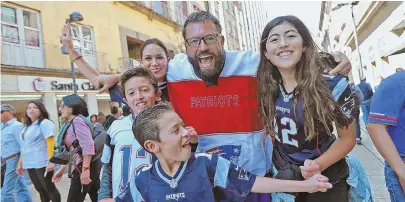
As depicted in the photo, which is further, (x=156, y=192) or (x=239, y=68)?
(x=239, y=68)

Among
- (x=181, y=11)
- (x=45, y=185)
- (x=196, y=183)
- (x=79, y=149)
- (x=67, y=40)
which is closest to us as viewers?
(x=196, y=183)

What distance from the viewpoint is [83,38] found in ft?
48.6

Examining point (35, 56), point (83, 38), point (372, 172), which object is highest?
point (83, 38)

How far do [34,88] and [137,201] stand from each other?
39.7 ft

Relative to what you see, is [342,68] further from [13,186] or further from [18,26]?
[18,26]

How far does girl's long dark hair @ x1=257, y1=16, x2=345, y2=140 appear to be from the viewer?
159 cm

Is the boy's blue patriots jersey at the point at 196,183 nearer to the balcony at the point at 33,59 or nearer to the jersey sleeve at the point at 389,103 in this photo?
the jersey sleeve at the point at 389,103

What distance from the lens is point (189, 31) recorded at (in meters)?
2.06

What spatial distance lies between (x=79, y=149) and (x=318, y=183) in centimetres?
327

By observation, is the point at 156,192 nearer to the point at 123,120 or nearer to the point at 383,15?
the point at 123,120

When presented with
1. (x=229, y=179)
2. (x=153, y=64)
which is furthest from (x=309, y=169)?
(x=153, y=64)

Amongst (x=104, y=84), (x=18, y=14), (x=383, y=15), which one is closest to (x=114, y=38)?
(x=18, y=14)

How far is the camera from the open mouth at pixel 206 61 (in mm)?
2012

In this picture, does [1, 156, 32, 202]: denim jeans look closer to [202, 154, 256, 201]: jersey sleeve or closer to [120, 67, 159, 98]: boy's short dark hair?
[120, 67, 159, 98]: boy's short dark hair
